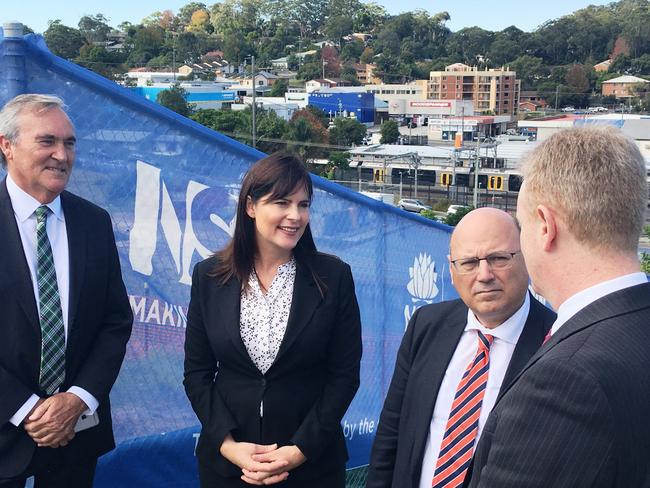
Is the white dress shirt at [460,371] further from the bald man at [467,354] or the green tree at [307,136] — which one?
the green tree at [307,136]

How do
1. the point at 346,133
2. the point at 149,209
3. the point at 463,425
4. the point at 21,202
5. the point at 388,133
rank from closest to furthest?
the point at 463,425 < the point at 21,202 < the point at 149,209 < the point at 346,133 < the point at 388,133

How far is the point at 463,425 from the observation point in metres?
1.92

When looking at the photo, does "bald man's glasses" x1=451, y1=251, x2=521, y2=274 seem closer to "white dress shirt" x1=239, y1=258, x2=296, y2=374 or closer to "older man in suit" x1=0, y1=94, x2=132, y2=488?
"white dress shirt" x1=239, y1=258, x2=296, y2=374

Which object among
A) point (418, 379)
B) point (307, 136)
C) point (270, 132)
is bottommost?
point (307, 136)

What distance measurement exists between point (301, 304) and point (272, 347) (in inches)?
5.7

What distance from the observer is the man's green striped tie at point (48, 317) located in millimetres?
2008

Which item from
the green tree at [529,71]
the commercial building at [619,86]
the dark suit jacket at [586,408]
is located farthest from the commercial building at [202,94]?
the dark suit jacket at [586,408]

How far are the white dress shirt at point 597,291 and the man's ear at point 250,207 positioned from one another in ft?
3.95

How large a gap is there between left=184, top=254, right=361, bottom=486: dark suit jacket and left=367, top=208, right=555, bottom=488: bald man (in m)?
0.21

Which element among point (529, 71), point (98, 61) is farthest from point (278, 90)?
point (529, 71)

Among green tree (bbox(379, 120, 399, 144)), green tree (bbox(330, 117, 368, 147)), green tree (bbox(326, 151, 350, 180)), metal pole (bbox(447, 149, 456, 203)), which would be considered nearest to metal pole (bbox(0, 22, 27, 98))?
metal pole (bbox(447, 149, 456, 203))

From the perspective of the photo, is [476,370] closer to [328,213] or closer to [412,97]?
[328,213]

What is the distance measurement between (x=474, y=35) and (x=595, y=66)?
13955 millimetres

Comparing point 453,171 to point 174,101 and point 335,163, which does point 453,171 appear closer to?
point 335,163
